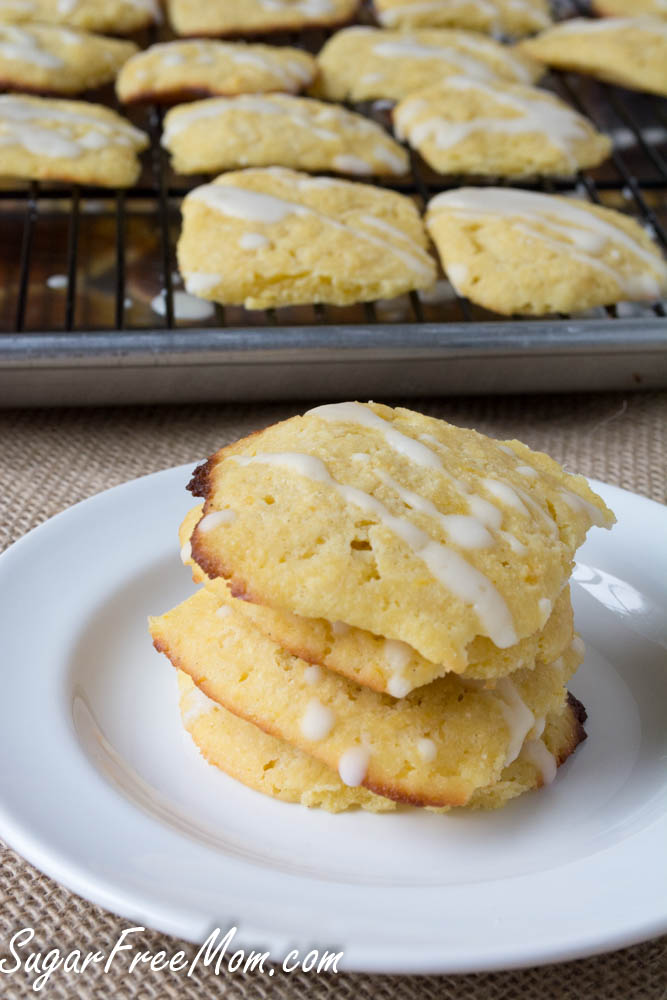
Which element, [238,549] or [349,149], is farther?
[349,149]

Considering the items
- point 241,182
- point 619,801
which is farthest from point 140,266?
point 619,801

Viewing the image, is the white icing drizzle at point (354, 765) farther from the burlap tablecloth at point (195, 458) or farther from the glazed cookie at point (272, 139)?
the glazed cookie at point (272, 139)

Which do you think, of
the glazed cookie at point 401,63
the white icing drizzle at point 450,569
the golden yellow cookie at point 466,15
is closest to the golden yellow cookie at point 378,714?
the white icing drizzle at point 450,569

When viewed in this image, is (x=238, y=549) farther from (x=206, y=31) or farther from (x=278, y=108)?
(x=206, y=31)

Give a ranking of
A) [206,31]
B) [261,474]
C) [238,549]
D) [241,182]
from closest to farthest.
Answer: [238,549]
[261,474]
[241,182]
[206,31]

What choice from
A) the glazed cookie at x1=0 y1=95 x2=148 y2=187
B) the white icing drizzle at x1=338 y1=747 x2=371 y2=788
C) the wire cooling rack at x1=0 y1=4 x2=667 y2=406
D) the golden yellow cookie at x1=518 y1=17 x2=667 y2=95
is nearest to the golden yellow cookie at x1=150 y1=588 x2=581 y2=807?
the white icing drizzle at x1=338 y1=747 x2=371 y2=788

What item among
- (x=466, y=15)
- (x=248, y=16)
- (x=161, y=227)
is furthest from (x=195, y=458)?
(x=466, y=15)
